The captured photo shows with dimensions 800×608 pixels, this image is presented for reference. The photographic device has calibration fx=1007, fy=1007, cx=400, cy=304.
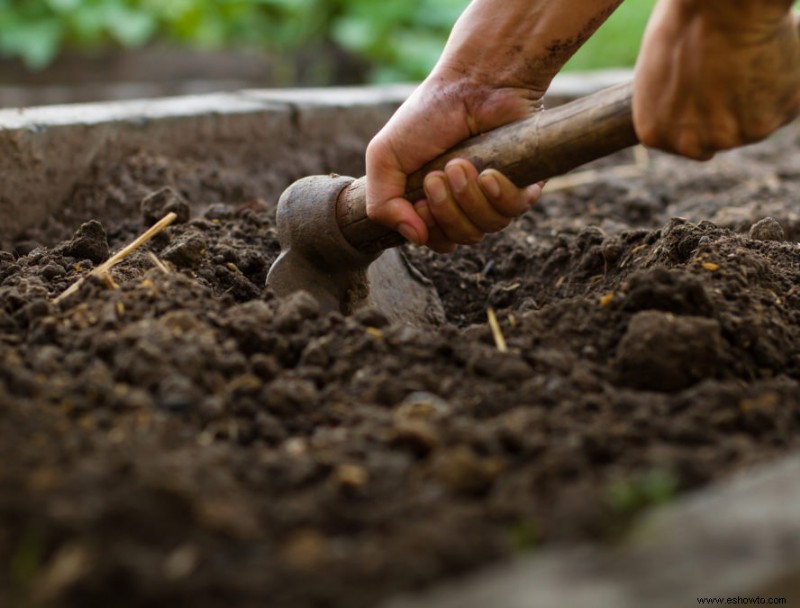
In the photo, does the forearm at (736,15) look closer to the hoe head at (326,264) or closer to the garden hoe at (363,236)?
the garden hoe at (363,236)

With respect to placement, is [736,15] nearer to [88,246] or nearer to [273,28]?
[88,246]

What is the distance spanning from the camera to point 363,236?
8.42 ft

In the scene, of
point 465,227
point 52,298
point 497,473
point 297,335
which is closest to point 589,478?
point 497,473

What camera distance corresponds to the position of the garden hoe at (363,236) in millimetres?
2262

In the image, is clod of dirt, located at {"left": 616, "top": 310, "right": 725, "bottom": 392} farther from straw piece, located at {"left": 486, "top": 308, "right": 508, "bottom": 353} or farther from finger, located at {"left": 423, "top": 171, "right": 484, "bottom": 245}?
finger, located at {"left": 423, "top": 171, "right": 484, "bottom": 245}

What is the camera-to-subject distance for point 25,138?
3275mm

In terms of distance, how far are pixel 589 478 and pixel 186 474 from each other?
55 centimetres

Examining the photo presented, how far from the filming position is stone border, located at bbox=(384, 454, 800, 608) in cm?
110

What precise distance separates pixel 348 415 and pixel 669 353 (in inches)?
24.2

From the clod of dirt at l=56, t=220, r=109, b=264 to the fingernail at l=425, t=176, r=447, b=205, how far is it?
2.97 feet

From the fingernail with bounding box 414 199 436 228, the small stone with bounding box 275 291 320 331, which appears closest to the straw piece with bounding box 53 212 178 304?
the small stone with bounding box 275 291 320 331

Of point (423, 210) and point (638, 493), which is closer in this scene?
point (638, 493)

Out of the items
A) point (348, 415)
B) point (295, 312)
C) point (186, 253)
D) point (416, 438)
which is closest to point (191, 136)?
point (186, 253)

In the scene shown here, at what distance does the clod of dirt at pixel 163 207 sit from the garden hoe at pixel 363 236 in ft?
1.44
